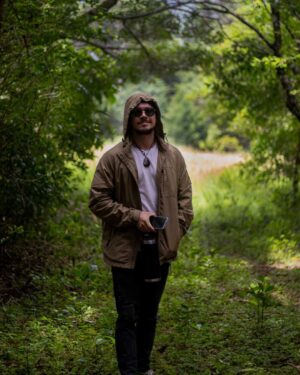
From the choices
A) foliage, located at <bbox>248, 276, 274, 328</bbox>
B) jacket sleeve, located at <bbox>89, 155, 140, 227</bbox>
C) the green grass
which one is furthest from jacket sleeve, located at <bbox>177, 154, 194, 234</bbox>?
foliage, located at <bbox>248, 276, 274, 328</bbox>

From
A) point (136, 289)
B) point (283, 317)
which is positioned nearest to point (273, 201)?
point (283, 317)

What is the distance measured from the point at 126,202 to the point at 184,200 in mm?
509

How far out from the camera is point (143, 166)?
4496mm

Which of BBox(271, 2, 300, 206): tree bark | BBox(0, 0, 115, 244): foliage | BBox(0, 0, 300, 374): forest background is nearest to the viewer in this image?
BBox(0, 0, 300, 374): forest background

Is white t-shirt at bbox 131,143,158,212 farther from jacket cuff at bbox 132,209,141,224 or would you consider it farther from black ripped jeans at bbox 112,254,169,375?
black ripped jeans at bbox 112,254,169,375

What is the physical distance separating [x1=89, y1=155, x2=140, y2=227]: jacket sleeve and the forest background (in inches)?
51.2

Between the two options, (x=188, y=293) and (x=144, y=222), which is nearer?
(x=144, y=222)

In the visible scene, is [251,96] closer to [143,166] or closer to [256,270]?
[256,270]

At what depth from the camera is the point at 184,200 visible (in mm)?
4719

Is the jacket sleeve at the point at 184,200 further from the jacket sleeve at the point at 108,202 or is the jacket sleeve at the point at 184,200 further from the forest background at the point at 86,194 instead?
the forest background at the point at 86,194

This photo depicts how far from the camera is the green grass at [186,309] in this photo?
5152 millimetres

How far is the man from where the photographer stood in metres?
4.38

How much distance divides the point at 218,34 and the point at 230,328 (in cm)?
649

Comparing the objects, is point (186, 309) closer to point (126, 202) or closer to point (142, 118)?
point (126, 202)
